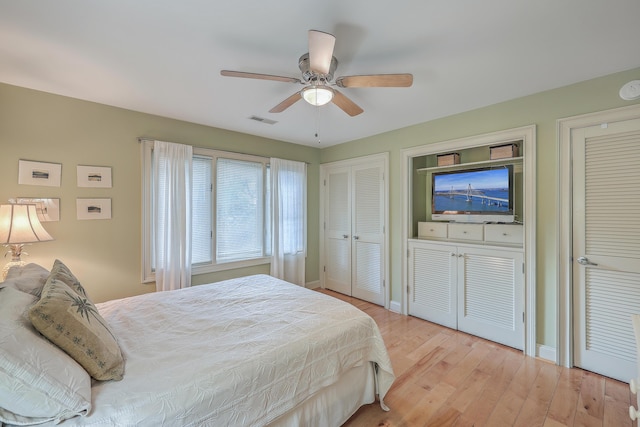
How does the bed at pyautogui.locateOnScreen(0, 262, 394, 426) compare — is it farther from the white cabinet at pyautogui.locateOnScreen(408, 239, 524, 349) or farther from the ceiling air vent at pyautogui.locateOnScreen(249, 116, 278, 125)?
the ceiling air vent at pyautogui.locateOnScreen(249, 116, 278, 125)

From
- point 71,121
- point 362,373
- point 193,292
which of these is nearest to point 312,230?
point 193,292

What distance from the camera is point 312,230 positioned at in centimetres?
465

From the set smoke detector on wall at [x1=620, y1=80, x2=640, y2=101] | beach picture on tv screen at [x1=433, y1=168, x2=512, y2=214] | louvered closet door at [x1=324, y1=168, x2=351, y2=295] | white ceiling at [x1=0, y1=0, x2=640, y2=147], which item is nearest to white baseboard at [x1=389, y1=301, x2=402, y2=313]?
louvered closet door at [x1=324, y1=168, x2=351, y2=295]

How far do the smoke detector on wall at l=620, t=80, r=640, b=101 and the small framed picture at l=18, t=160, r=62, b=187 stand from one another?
492 centimetres

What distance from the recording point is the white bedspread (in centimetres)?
109

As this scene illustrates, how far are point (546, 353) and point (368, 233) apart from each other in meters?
2.28

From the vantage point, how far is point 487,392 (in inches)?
81.2

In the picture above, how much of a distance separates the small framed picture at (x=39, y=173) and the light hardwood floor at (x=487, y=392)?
3297mm

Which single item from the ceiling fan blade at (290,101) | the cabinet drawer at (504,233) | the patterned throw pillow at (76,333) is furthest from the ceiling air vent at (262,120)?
the cabinet drawer at (504,233)

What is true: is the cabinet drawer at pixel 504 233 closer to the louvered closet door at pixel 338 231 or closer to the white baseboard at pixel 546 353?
the white baseboard at pixel 546 353

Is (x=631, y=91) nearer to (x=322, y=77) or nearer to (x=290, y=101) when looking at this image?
(x=322, y=77)

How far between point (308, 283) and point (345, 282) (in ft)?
2.15

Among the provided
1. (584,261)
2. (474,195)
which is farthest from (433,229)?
(584,261)

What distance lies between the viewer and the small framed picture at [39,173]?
241 centimetres
